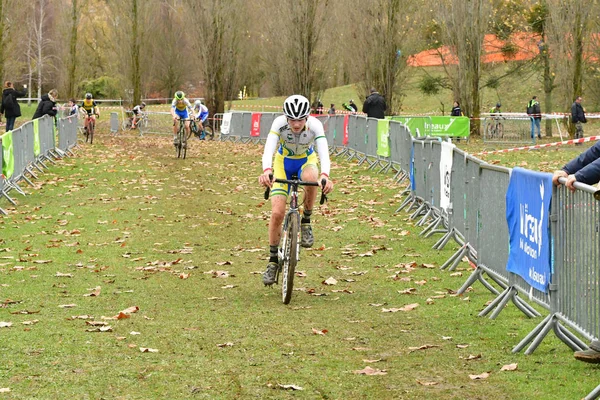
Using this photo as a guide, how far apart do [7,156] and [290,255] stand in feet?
37.9

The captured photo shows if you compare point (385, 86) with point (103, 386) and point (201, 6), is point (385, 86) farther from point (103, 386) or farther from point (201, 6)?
point (103, 386)

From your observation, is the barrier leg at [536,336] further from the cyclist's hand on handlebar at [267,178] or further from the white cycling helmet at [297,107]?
the white cycling helmet at [297,107]

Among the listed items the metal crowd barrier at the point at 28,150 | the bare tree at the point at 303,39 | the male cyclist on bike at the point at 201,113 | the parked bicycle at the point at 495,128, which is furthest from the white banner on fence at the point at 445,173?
the bare tree at the point at 303,39

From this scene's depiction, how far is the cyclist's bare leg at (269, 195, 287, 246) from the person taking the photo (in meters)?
11.0

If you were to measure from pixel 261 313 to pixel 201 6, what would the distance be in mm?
43653

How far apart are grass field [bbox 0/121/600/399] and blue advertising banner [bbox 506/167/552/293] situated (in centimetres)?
59

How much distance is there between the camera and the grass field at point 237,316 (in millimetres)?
7246

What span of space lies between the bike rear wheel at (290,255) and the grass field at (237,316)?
0.17 meters

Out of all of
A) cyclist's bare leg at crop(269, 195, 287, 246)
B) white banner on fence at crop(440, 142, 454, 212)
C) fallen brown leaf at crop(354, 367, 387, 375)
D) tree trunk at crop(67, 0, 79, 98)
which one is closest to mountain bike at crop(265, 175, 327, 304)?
cyclist's bare leg at crop(269, 195, 287, 246)

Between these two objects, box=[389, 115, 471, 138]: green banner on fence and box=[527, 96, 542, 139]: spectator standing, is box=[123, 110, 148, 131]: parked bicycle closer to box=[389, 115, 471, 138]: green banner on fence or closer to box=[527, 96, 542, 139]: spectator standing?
box=[389, 115, 471, 138]: green banner on fence

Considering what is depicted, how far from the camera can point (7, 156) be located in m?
20.3

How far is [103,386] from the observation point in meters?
7.18

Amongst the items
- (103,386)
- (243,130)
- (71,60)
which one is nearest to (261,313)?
(103,386)

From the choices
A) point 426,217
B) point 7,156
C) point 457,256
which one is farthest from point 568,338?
point 7,156
